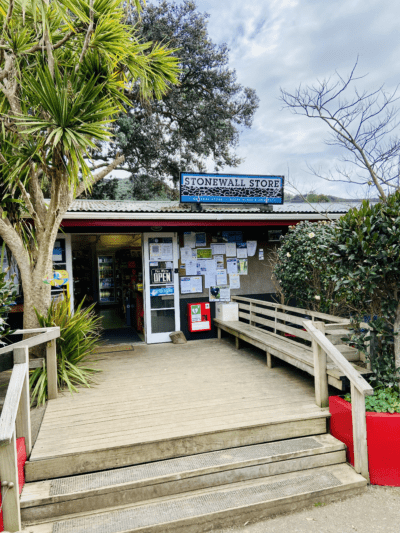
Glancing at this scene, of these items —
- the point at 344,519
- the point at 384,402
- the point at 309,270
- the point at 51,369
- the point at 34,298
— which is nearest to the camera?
the point at 344,519

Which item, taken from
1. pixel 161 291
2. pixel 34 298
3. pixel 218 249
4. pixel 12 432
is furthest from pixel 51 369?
pixel 218 249

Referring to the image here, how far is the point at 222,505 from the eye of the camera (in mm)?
2596

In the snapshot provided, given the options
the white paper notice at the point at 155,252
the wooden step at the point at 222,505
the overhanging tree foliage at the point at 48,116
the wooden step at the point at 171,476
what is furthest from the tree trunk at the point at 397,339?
the white paper notice at the point at 155,252

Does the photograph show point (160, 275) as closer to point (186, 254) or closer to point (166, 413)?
point (186, 254)

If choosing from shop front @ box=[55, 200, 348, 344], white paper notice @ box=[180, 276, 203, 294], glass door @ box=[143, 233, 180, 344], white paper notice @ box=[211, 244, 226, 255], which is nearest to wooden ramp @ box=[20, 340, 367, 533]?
glass door @ box=[143, 233, 180, 344]

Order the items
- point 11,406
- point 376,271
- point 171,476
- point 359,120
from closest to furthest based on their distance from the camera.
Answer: point 11,406 < point 171,476 < point 376,271 < point 359,120

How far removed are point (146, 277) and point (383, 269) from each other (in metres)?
4.31

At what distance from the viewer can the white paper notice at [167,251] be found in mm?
6590

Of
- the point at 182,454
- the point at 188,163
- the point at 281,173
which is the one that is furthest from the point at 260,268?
the point at 188,163

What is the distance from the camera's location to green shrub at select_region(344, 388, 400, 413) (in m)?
3.01

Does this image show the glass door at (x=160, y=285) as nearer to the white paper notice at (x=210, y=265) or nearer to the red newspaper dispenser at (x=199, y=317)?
the red newspaper dispenser at (x=199, y=317)

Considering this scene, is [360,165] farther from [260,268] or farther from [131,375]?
[131,375]

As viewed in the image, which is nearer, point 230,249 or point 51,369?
point 51,369

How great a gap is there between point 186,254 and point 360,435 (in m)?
4.41
